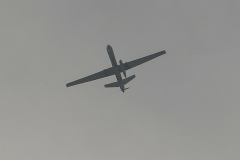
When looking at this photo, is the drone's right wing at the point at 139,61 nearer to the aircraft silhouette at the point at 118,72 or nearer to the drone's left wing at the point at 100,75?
the aircraft silhouette at the point at 118,72

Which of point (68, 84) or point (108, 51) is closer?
point (108, 51)

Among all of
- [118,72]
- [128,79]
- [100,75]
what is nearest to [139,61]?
[128,79]

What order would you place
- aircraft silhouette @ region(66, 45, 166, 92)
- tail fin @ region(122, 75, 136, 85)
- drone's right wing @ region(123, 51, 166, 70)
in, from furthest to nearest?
1. tail fin @ region(122, 75, 136, 85)
2. drone's right wing @ region(123, 51, 166, 70)
3. aircraft silhouette @ region(66, 45, 166, 92)

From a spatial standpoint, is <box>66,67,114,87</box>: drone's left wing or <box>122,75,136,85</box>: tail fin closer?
<box>66,67,114,87</box>: drone's left wing

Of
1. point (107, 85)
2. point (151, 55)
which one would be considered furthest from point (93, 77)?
point (151, 55)

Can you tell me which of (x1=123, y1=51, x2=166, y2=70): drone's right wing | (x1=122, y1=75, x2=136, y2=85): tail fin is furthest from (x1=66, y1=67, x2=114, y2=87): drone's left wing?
(x1=123, y1=51, x2=166, y2=70): drone's right wing

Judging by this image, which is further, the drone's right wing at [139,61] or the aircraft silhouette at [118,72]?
the drone's right wing at [139,61]

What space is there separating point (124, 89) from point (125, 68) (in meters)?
6.06

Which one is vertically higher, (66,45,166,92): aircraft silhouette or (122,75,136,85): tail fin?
(66,45,166,92): aircraft silhouette

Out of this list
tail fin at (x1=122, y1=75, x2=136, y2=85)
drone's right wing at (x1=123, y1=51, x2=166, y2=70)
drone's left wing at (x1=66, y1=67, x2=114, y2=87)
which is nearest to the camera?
drone's left wing at (x1=66, y1=67, x2=114, y2=87)

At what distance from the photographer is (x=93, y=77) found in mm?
78875

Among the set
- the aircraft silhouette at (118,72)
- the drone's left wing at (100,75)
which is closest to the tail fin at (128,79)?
the aircraft silhouette at (118,72)

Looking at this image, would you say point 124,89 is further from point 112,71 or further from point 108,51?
point 108,51

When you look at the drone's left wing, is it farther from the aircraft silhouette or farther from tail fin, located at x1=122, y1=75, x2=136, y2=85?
tail fin, located at x1=122, y1=75, x2=136, y2=85
